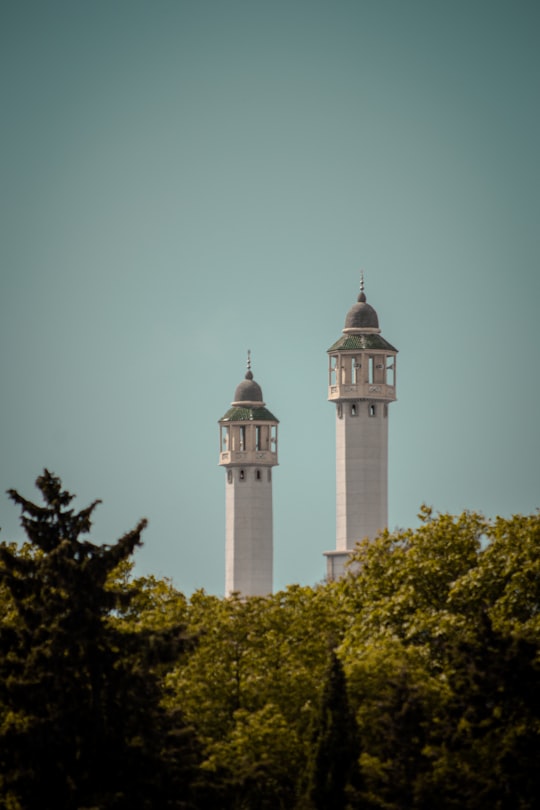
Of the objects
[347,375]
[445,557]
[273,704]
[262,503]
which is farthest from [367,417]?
[273,704]

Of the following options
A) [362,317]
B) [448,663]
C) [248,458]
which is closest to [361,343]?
[362,317]

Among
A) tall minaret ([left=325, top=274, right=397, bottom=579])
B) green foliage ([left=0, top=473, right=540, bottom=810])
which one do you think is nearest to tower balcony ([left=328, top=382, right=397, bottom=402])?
tall minaret ([left=325, top=274, right=397, bottom=579])

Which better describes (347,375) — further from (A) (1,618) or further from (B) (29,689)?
(B) (29,689)

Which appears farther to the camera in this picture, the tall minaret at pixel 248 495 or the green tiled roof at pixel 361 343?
the tall minaret at pixel 248 495

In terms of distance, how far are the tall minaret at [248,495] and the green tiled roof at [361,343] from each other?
56.9 ft

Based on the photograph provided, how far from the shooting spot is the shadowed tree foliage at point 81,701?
4634 cm

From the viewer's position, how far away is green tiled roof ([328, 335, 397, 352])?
461ft

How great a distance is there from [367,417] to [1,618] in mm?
80610

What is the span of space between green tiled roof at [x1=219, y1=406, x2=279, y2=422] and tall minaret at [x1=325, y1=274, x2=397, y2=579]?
19.7 metres

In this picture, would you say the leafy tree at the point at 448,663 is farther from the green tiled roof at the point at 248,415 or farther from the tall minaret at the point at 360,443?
the green tiled roof at the point at 248,415

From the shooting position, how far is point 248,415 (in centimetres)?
15862

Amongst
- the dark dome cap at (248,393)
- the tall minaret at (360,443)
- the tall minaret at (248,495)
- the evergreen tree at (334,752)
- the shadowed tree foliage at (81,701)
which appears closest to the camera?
the shadowed tree foliage at (81,701)

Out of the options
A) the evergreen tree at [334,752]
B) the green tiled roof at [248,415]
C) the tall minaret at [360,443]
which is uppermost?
the green tiled roof at [248,415]

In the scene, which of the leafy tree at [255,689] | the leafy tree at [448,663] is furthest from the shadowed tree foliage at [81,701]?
the leafy tree at [448,663]
